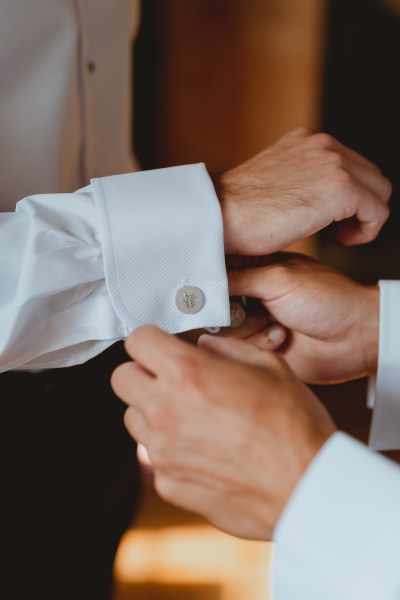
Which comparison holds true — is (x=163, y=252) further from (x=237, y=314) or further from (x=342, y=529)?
(x=342, y=529)

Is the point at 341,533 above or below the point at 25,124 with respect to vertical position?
below

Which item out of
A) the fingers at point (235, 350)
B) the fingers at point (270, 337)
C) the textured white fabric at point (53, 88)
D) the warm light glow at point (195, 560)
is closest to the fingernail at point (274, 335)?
the fingers at point (270, 337)

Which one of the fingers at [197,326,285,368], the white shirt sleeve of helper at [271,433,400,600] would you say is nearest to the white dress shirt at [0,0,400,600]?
the white shirt sleeve of helper at [271,433,400,600]

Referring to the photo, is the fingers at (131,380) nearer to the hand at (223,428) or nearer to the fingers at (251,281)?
the hand at (223,428)

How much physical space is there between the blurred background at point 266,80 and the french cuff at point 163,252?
36.3 inches

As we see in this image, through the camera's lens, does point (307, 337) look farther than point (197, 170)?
Yes

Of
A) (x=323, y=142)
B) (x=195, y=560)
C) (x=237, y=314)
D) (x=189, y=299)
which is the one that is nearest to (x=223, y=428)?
→ (x=189, y=299)

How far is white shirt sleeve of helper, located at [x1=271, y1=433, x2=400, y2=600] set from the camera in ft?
1.48

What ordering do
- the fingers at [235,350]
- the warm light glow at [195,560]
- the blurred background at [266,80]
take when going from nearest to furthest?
the fingers at [235,350]
the warm light glow at [195,560]
the blurred background at [266,80]

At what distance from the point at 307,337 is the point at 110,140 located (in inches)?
21.2

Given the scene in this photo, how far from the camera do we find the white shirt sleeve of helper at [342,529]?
45 cm

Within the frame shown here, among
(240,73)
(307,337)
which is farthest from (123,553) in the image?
(240,73)

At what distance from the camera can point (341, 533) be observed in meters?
0.46

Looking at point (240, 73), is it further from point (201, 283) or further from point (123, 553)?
point (123, 553)
